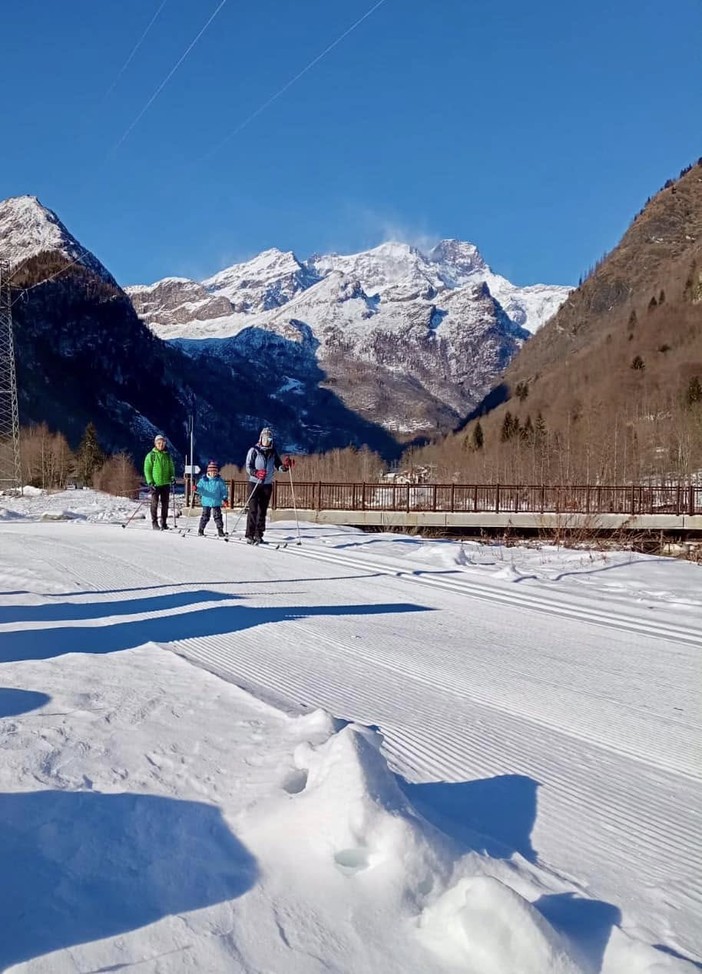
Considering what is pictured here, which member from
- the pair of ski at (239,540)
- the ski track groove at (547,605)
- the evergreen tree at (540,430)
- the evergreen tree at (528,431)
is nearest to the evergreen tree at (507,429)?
the evergreen tree at (528,431)

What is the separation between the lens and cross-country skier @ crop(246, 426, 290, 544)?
1323 centimetres

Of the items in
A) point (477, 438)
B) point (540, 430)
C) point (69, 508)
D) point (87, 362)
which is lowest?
point (69, 508)

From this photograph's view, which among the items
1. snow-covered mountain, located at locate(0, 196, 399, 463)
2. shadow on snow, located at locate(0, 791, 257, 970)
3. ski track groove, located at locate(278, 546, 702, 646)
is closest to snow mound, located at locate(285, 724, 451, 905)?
shadow on snow, located at locate(0, 791, 257, 970)

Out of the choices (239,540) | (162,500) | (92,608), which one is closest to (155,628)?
(92,608)

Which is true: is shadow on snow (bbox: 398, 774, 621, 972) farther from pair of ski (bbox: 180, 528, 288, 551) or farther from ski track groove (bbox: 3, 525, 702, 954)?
pair of ski (bbox: 180, 528, 288, 551)

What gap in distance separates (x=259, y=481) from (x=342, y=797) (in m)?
11.2

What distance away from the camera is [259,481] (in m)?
13.3

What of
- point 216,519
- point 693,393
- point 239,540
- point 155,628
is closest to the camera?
point 155,628

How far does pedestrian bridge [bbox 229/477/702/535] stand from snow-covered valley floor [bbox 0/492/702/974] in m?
20.3

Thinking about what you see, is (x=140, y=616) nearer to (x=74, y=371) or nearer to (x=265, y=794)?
(x=265, y=794)

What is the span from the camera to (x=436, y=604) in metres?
7.22

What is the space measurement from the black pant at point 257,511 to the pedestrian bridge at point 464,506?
37.7 feet

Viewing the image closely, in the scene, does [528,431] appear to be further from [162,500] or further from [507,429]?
[162,500]

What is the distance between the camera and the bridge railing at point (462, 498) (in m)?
31.3
